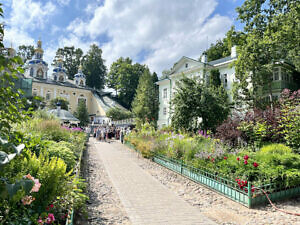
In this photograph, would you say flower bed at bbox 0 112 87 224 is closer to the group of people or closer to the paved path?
the paved path

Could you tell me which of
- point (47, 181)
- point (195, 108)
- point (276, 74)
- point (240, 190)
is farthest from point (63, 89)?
point (47, 181)

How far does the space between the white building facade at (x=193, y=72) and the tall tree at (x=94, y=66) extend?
3508 cm

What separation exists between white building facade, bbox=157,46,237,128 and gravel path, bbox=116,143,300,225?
1325 centimetres

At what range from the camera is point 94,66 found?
206 ft

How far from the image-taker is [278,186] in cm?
569

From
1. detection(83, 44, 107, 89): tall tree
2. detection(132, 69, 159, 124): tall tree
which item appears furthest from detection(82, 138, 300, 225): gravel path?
detection(83, 44, 107, 89): tall tree

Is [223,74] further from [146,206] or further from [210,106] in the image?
[146,206]

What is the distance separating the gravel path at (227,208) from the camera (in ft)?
14.6

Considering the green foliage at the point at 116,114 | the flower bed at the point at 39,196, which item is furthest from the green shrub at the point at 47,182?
the green foliage at the point at 116,114

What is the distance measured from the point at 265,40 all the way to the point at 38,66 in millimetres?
50163

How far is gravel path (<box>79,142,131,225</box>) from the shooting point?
4267 mm

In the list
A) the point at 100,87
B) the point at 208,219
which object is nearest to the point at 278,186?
the point at 208,219

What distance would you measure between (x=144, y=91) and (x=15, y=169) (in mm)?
34649

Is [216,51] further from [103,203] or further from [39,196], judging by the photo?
[39,196]
